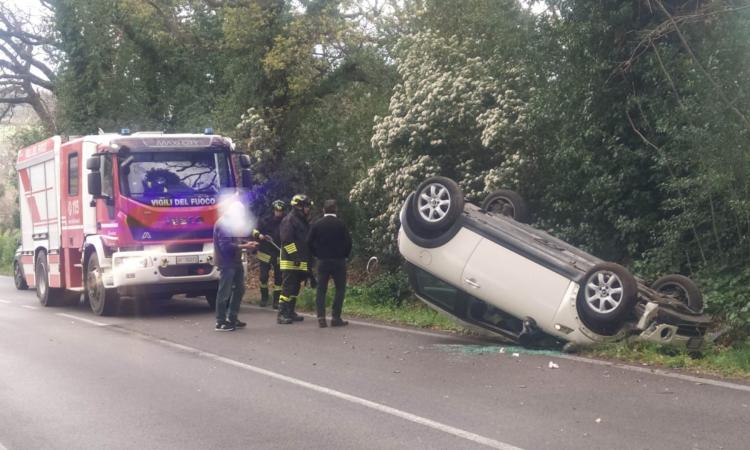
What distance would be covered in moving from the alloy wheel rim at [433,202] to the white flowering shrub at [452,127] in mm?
3450

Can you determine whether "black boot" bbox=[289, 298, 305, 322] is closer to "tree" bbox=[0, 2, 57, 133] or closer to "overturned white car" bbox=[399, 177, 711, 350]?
"overturned white car" bbox=[399, 177, 711, 350]

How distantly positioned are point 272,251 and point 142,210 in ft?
8.08

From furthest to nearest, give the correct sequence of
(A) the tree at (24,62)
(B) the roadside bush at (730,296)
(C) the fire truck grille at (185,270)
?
(A) the tree at (24,62), (C) the fire truck grille at (185,270), (B) the roadside bush at (730,296)

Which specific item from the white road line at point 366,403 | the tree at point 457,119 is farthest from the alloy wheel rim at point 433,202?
the tree at point 457,119

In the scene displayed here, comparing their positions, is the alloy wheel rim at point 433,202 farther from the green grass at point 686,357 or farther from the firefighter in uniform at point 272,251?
the firefighter in uniform at point 272,251

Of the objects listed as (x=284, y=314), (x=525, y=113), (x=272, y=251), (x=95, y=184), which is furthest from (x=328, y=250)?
(x=95, y=184)

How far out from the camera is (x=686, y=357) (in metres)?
8.85

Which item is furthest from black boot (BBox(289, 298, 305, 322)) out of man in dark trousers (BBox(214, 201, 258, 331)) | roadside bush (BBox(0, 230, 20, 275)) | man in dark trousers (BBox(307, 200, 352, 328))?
roadside bush (BBox(0, 230, 20, 275))

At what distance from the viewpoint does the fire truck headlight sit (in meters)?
13.9

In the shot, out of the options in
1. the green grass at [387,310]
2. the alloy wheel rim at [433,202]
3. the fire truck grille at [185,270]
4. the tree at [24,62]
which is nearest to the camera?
the alloy wheel rim at [433,202]

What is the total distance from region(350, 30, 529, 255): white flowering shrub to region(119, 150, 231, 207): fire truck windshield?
2690 mm

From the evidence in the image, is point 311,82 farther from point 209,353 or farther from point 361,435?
point 361,435

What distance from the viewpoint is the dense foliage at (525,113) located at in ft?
36.5

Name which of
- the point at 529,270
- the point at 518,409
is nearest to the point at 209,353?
the point at 529,270
